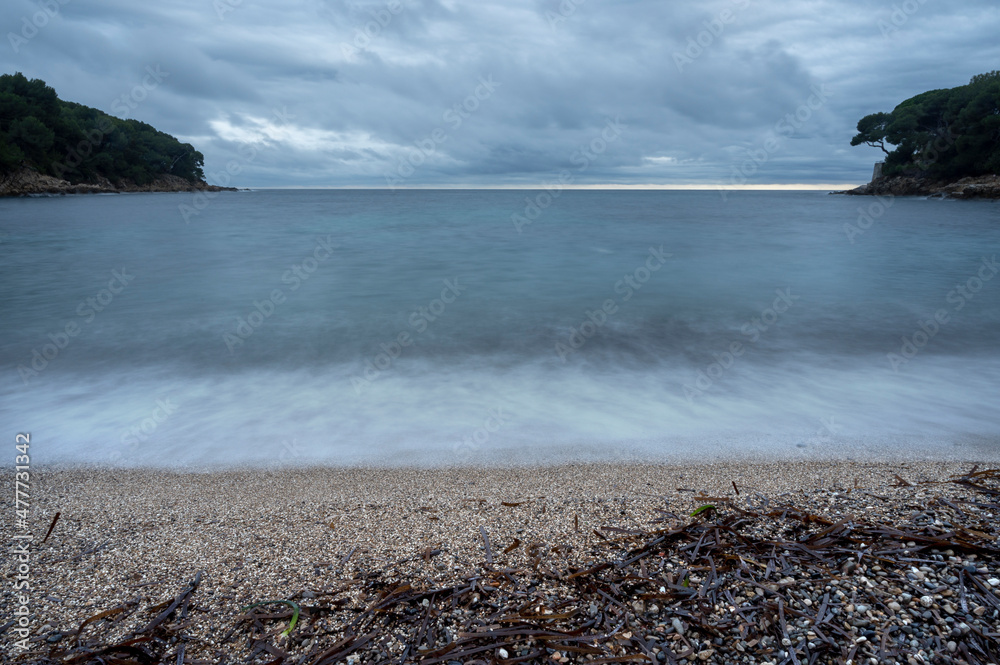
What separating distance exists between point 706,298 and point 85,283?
42.9 feet

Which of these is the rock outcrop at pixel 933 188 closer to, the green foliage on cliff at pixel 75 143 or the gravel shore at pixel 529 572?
the gravel shore at pixel 529 572

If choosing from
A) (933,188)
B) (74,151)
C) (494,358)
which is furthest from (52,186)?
(933,188)

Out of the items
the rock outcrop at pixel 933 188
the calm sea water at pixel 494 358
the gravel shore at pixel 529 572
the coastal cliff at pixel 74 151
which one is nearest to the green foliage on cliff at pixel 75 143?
the coastal cliff at pixel 74 151

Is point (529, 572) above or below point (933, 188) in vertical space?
below

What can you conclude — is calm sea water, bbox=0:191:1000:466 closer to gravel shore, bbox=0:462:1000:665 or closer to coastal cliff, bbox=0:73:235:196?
gravel shore, bbox=0:462:1000:665

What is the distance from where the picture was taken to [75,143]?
64812mm

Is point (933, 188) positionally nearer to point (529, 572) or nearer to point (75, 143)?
point (529, 572)

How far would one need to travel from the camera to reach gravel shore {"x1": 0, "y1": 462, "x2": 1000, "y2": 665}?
1.84m

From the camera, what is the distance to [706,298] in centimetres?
979

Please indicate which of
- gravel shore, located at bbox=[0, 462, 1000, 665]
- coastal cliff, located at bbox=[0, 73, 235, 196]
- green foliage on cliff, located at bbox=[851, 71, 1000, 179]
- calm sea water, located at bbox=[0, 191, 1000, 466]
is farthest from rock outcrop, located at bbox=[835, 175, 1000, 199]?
coastal cliff, located at bbox=[0, 73, 235, 196]

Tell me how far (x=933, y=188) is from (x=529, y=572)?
7142cm

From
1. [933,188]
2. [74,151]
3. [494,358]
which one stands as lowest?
[494,358]

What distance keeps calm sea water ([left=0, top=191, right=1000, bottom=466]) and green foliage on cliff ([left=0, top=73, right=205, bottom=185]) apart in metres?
56.1

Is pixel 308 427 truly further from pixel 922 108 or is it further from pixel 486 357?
pixel 922 108
